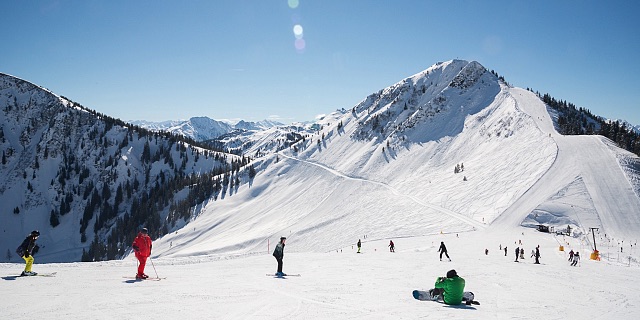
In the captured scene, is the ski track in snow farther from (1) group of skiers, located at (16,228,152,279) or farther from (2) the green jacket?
(1) group of skiers, located at (16,228,152,279)

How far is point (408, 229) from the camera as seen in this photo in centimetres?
5547

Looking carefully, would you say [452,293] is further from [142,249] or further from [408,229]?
[408,229]

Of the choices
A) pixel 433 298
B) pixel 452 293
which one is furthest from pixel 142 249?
pixel 452 293

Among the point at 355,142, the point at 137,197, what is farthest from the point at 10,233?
the point at 355,142

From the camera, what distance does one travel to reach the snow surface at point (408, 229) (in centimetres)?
1237

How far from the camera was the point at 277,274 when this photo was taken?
61.7 feet

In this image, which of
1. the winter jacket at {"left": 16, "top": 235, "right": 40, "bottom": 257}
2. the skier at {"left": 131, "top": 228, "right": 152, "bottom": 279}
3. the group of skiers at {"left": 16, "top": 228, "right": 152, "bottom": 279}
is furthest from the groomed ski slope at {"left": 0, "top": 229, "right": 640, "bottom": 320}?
the winter jacket at {"left": 16, "top": 235, "right": 40, "bottom": 257}

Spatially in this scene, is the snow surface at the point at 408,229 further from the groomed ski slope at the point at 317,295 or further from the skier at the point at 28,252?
the skier at the point at 28,252

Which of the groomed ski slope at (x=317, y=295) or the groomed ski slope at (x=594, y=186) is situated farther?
the groomed ski slope at (x=594, y=186)

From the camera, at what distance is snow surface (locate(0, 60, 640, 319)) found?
12367 mm

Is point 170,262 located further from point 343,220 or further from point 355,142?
point 355,142

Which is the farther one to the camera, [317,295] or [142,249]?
[142,249]

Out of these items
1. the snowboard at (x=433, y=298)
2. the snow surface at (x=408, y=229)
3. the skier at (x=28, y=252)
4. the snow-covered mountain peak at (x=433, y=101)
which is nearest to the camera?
the snow surface at (x=408, y=229)

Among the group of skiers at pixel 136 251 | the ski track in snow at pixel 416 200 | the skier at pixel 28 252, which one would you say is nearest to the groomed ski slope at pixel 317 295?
the group of skiers at pixel 136 251
